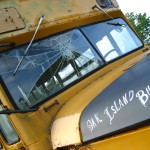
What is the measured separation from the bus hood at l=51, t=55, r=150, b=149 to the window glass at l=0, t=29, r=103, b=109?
0.35 meters

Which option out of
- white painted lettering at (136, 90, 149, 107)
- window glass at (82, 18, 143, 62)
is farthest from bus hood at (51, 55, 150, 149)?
window glass at (82, 18, 143, 62)

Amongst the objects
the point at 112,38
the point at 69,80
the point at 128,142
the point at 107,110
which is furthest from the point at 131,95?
the point at 112,38

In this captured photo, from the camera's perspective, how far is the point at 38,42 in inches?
150

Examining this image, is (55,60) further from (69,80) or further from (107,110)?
(107,110)

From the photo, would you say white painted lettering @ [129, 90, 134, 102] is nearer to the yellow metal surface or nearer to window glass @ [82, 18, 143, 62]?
the yellow metal surface

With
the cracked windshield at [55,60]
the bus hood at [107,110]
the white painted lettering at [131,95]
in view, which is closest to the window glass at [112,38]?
the cracked windshield at [55,60]

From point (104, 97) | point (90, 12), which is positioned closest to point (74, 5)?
point (90, 12)

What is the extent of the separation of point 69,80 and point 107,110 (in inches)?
42.3

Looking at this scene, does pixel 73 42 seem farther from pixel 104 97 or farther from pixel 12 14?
pixel 104 97

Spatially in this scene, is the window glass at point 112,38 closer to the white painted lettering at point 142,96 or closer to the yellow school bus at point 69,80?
the yellow school bus at point 69,80

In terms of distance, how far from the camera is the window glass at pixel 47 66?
351cm

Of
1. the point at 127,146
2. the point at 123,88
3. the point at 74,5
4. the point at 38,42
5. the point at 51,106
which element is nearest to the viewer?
the point at 127,146

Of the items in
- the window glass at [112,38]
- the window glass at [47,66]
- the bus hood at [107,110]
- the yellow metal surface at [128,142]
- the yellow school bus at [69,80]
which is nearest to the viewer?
the yellow metal surface at [128,142]

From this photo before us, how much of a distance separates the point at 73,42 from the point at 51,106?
0.82 metres
